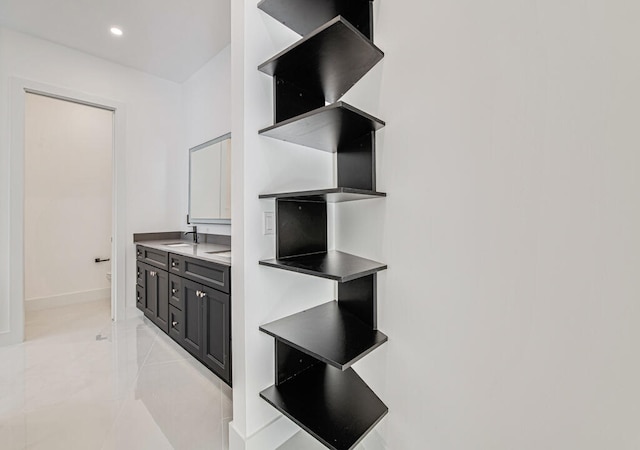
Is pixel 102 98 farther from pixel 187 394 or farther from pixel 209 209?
pixel 187 394

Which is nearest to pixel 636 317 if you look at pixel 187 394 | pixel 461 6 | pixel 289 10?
pixel 461 6

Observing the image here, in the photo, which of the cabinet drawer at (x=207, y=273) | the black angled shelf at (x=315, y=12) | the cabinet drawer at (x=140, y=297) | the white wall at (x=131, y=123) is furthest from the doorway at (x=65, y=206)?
the black angled shelf at (x=315, y=12)

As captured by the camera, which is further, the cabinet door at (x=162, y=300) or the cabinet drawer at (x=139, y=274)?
the cabinet drawer at (x=139, y=274)

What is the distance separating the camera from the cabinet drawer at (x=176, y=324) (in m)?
2.30

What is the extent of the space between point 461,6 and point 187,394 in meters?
2.50

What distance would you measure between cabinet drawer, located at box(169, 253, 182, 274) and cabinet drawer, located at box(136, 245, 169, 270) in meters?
0.09

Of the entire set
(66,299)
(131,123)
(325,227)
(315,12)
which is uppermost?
(131,123)

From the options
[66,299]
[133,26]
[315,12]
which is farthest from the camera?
[66,299]

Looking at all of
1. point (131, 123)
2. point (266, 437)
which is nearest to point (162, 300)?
point (266, 437)

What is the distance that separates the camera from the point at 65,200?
3.76 metres

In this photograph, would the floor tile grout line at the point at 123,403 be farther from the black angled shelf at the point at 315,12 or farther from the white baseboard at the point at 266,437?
the black angled shelf at the point at 315,12

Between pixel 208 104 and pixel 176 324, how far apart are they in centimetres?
238

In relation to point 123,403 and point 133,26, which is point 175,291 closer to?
point 123,403

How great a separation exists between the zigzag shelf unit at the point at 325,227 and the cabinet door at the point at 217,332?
0.58 meters
